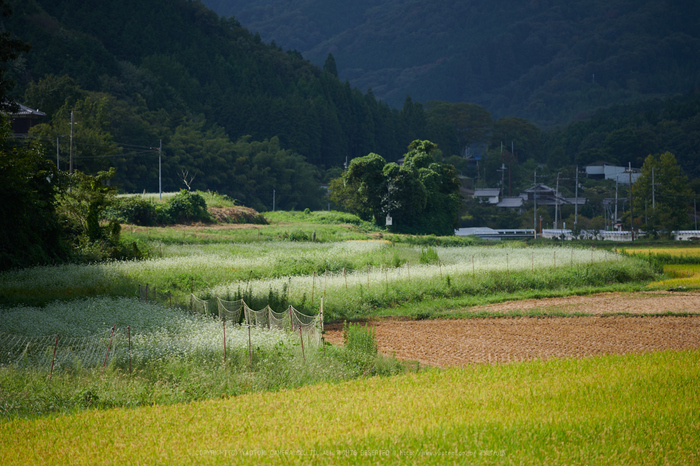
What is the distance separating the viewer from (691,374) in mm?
9945

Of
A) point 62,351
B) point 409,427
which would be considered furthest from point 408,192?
point 409,427

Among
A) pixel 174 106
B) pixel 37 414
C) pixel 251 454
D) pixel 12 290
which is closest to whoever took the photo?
pixel 251 454

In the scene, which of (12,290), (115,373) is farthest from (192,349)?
(12,290)

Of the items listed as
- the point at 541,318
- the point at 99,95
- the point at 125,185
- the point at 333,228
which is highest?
the point at 99,95

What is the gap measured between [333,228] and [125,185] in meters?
33.2

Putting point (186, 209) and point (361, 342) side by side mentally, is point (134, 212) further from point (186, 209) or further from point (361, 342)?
point (361, 342)

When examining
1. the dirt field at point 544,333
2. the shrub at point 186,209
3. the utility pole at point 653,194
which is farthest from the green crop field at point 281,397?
the utility pole at point 653,194

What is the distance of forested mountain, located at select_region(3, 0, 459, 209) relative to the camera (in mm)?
74188

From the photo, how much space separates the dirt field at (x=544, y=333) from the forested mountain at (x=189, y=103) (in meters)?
47.6

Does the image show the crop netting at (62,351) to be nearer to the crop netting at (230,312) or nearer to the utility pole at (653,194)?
the crop netting at (230,312)

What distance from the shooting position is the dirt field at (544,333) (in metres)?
15.1

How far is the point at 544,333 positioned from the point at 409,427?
11.5m

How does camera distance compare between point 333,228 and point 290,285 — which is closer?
point 290,285

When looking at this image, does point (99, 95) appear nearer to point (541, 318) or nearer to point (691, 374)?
point (541, 318)
